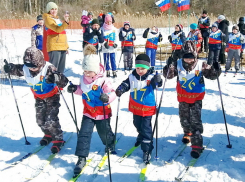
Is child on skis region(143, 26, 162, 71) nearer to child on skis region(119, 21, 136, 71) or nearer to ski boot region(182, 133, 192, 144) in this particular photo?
child on skis region(119, 21, 136, 71)

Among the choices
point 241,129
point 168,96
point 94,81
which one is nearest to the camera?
point 94,81

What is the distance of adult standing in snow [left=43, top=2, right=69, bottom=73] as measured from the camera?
17.2 ft

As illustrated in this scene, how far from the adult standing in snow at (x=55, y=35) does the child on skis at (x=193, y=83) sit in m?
2.85

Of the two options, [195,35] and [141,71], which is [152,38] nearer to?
[195,35]

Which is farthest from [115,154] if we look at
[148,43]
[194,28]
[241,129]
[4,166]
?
[194,28]

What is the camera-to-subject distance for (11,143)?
13.5ft

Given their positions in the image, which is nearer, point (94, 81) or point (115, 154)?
point (94, 81)

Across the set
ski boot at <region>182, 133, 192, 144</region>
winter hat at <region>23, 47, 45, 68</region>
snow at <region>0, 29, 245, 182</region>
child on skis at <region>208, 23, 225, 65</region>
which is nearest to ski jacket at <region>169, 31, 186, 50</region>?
child on skis at <region>208, 23, 225, 65</region>

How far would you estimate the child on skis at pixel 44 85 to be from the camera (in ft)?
11.4

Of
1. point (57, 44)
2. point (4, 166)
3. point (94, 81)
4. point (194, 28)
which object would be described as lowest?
point (4, 166)

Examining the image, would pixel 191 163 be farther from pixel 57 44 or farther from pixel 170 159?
pixel 57 44

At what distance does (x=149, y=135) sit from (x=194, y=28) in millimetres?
6523

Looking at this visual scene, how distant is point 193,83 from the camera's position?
3.52 meters

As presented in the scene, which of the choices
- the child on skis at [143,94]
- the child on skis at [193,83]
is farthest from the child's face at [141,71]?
the child on skis at [193,83]
